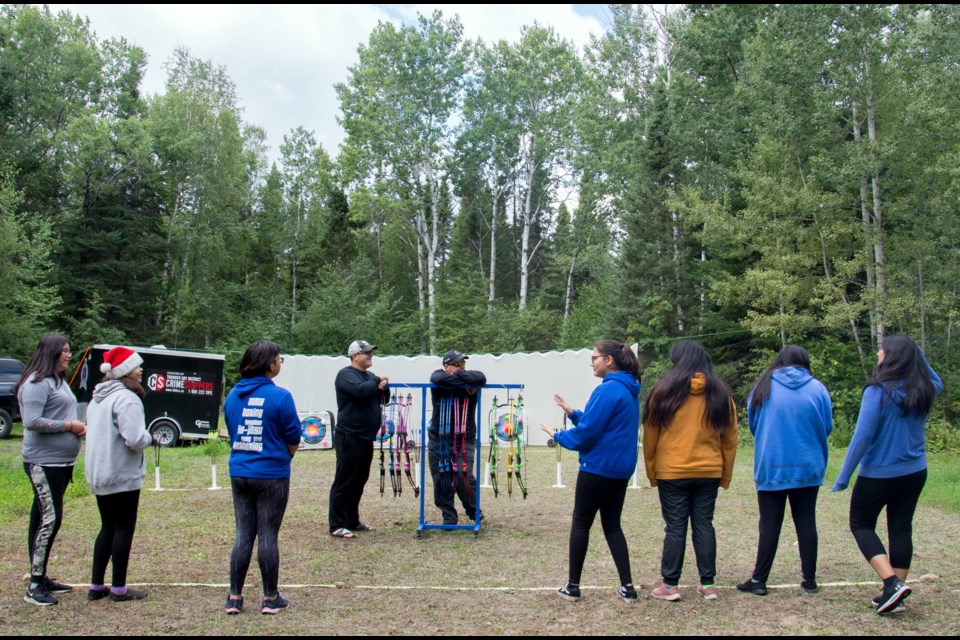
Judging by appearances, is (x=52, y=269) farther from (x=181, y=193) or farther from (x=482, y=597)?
(x=482, y=597)

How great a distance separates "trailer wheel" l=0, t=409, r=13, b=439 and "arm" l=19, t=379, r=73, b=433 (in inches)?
586

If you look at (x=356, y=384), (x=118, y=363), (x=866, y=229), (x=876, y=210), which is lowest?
(x=356, y=384)

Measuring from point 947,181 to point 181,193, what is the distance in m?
29.2

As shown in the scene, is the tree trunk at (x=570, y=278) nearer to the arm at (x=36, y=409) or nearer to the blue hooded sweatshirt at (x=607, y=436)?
the blue hooded sweatshirt at (x=607, y=436)

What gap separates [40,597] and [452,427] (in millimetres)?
3382

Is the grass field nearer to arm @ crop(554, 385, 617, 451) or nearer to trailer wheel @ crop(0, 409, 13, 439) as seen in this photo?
arm @ crop(554, 385, 617, 451)

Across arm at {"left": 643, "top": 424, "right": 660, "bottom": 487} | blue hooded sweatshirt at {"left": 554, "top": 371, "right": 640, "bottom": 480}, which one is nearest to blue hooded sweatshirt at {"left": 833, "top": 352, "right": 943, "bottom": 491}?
arm at {"left": 643, "top": 424, "right": 660, "bottom": 487}

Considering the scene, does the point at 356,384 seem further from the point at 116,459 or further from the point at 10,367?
the point at 10,367

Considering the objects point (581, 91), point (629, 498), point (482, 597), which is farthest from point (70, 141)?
point (482, 597)

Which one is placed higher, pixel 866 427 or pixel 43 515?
pixel 866 427

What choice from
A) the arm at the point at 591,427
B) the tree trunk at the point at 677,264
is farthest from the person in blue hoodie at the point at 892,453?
the tree trunk at the point at 677,264

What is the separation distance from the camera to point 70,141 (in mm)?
29781

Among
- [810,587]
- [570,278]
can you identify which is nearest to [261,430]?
[810,587]

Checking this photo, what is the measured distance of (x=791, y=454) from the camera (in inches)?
179
